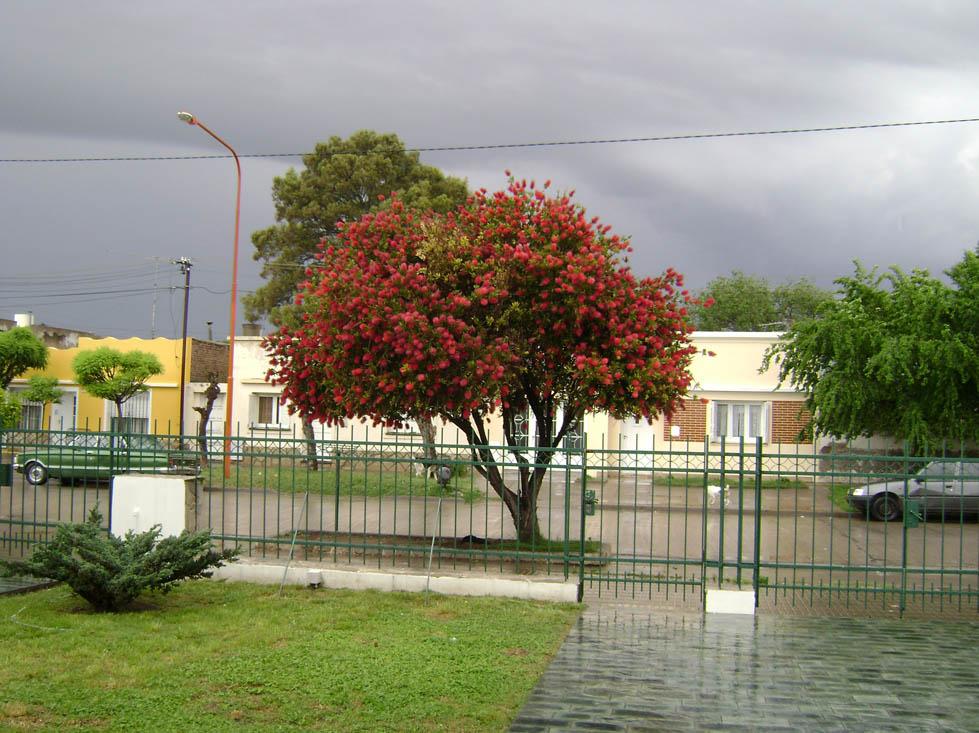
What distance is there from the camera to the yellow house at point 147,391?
113ft

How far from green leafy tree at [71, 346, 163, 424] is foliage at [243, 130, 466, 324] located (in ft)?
16.6

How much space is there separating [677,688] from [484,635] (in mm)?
1990

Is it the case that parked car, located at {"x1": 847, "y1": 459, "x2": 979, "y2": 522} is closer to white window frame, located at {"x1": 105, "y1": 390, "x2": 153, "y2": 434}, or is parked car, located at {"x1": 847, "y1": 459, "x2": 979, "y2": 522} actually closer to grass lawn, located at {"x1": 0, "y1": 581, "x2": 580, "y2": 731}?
grass lawn, located at {"x1": 0, "y1": 581, "x2": 580, "y2": 731}

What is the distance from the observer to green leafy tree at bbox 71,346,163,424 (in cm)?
3109

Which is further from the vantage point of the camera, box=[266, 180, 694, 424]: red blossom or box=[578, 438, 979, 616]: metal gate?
box=[266, 180, 694, 424]: red blossom

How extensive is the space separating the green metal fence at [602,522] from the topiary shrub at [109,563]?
1.07 metres

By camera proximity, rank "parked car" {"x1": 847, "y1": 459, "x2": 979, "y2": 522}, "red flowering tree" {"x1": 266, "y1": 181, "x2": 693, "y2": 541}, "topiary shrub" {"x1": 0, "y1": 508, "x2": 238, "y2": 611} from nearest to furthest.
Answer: "topiary shrub" {"x1": 0, "y1": 508, "x2": 238, "y2": 611}
"red flowering tree" {"x1": 266, "y1": 181, "x2": 693, "y2": 541}
"parked car" {"x1": 847, "y1": 459, "x2": 979, "y2": 522}

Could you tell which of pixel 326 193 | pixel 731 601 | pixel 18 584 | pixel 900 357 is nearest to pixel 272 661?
pixel 18 584

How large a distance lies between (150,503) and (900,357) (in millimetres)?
15998

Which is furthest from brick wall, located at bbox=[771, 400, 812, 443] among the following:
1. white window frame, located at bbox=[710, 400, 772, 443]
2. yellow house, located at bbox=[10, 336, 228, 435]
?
yellow house, located at bbox=[10, 336, 228, 435]

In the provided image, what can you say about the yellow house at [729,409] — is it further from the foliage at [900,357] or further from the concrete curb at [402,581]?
the concrete curb at [402,581]

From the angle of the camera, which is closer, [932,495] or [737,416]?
[932,495]

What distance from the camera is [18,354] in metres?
33.3

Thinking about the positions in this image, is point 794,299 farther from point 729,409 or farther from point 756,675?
point 756,675
